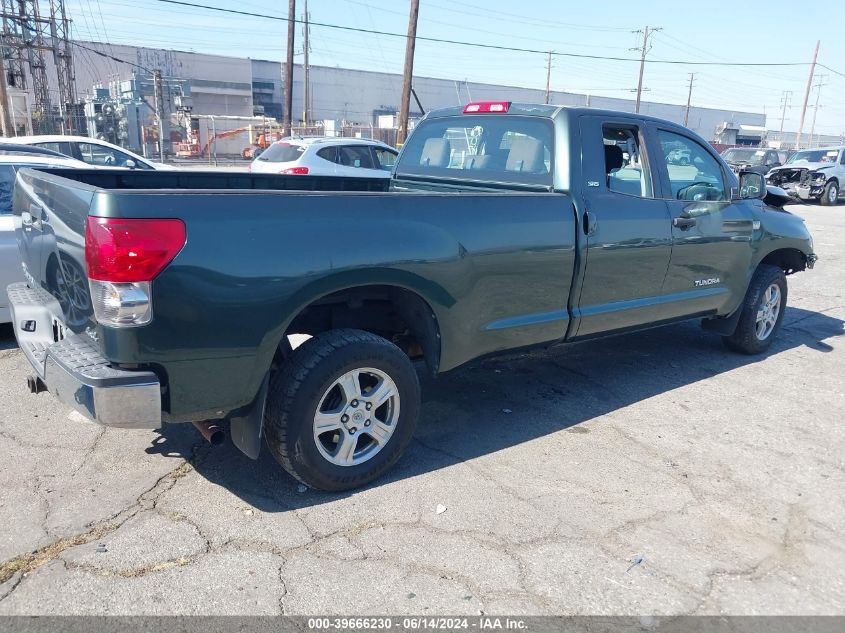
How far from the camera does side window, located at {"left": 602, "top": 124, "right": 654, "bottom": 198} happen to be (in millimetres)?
4617

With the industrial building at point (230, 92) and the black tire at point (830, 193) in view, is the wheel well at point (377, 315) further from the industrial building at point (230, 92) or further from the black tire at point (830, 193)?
the industrial building at point (230, 92)

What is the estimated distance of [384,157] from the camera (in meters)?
14.5

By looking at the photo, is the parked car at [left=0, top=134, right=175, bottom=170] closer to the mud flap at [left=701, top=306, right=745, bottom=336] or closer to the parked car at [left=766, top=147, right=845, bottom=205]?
the mud flap at [left=701, top=306, right=745, bottom=336]

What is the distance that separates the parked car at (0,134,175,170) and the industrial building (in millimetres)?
22173

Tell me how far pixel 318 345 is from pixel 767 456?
9.27ft

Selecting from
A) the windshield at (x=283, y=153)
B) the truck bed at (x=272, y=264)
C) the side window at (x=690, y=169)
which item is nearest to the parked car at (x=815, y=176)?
the windshield at (x=283, y=153)

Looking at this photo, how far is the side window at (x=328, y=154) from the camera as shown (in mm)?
13227

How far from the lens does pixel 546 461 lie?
3.96 m

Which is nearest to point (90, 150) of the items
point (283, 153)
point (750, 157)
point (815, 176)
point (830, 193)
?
point (283, 153)

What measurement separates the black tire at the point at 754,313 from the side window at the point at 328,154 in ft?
29.7

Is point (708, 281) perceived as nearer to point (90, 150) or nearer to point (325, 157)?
point (325, 157)

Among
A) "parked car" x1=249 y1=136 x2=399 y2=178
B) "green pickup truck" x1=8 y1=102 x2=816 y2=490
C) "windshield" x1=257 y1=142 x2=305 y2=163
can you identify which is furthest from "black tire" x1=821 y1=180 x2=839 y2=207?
"green pickup truck" x1=8 y1=102 x2=816 y2=490

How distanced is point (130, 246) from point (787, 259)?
5.83 metres

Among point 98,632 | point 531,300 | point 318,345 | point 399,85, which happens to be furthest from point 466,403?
point 399,85
